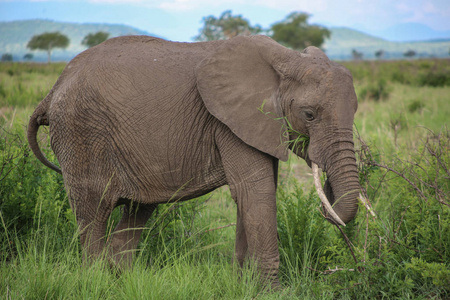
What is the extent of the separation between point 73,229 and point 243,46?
2.33 meters

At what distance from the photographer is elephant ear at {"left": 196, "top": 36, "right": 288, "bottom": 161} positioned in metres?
3.46

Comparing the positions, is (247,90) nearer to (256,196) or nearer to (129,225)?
(256,196)

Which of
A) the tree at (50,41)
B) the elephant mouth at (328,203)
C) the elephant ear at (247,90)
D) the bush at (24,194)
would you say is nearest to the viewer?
the elephant mouth at (328,203)

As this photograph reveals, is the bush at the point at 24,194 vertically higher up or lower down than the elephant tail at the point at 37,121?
lower down

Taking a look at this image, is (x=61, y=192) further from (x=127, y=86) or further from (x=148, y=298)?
(x=148, y=298)

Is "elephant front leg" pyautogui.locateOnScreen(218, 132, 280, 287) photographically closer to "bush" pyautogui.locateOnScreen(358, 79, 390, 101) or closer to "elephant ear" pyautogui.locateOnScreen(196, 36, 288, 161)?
"elephant ear" pyautogui.locateOnScreen(196, 36, 288, 161)

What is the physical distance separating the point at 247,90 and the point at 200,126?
18.5 inches

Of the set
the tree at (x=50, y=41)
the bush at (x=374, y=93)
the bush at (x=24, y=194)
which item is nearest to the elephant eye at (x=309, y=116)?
the bush at (x=24, y=194)

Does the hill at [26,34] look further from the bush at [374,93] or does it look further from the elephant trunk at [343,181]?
the elephant trunk at [343,181]

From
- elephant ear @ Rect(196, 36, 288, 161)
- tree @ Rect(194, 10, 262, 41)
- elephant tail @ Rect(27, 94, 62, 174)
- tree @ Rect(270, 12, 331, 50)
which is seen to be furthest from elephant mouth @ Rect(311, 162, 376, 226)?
tree @ Rect(270, 12, 331, 50)

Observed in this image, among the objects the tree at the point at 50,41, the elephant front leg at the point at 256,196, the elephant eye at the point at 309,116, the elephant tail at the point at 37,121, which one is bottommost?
the tree at the point at 50,41

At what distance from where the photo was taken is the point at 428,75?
66.9ft

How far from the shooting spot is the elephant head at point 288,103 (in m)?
3.21

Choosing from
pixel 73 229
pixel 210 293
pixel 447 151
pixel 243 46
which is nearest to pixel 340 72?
pixel 243 46
